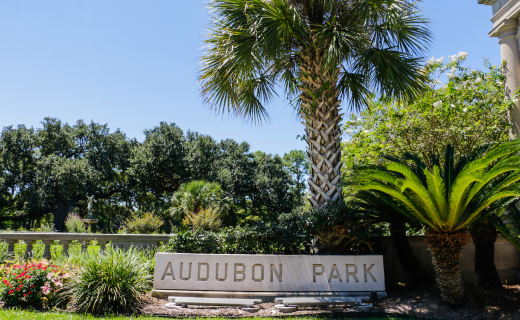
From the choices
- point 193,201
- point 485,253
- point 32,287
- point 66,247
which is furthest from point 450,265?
point 193,201

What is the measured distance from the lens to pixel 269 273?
6.93 m

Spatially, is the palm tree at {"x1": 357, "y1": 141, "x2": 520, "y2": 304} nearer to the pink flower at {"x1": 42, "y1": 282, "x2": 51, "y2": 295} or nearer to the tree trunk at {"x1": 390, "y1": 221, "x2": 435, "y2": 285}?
the tree trunk at {"x1": 390, "y1": 221, "x2": 435, "y2": 285}

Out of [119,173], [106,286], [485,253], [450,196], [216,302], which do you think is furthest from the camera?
[119,173]

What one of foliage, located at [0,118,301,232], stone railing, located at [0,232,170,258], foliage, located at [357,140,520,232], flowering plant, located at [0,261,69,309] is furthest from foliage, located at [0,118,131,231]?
foliage, located at [357,140,520,232]

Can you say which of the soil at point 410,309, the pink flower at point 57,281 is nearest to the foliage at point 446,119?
the soil at point 410,309

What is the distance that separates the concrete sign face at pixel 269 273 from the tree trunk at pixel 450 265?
112 centimetres

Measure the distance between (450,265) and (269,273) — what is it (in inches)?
131

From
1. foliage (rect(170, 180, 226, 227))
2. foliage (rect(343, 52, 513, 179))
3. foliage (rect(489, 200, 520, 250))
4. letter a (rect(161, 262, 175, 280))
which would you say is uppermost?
foliage (rect(343, 52, 513, 179))

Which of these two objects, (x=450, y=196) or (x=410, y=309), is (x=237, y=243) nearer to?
(x=410, y=309)

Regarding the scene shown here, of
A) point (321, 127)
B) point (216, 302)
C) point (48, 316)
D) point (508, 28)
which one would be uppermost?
point (508, 28)

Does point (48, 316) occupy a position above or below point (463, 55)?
below

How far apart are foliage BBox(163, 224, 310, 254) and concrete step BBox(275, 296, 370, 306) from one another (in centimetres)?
121

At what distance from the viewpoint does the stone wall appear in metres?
8.12

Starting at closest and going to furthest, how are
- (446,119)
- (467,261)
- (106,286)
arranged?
(106,286) → (467,261) → (446,119)
